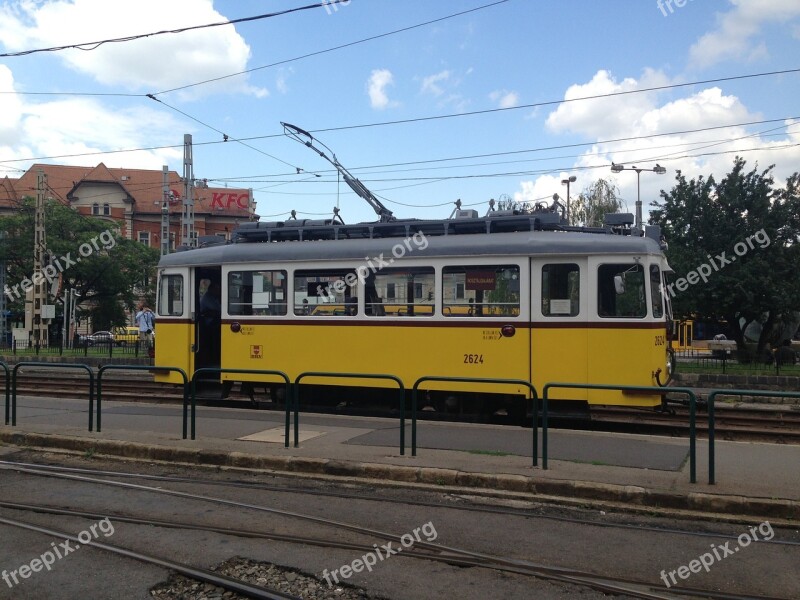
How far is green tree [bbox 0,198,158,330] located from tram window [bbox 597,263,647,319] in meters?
44.7

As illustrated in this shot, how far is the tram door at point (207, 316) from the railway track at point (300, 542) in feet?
18.6

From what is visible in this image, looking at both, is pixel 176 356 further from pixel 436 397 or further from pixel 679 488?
pixel 679 488

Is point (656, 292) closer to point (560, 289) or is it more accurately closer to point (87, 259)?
point (560, 289)

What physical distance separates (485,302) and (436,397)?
6.18ft

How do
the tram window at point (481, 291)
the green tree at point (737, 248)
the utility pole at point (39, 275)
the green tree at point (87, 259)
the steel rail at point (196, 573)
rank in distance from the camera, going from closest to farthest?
the steel rail at point (196, 573) < the tram window at point (481, 291) < the green tree at point (737, 248) < the utility pole at point (39, 275) < the green tree at point (87, 259)

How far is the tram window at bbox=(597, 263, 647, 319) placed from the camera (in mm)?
11031

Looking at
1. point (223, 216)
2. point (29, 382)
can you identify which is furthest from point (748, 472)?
point (223, 216)

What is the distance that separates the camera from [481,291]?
11.6m

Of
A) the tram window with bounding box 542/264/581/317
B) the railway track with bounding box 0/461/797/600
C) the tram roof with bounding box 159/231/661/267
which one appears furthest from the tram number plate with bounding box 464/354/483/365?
the railway track with bounding box 0/461/797/600

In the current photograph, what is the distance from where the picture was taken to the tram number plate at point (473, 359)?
11.5 m

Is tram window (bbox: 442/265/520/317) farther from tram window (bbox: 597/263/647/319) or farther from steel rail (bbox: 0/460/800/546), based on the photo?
steel rail (bbox: 0/460/800/546)

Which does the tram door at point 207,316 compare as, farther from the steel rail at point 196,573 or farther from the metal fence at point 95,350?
the metal fence at point 95,350


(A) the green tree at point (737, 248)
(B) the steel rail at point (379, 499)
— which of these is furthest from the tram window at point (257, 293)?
(A) the green tree at point (737, 248)

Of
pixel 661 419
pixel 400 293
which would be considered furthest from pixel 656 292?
pixel 400 293
